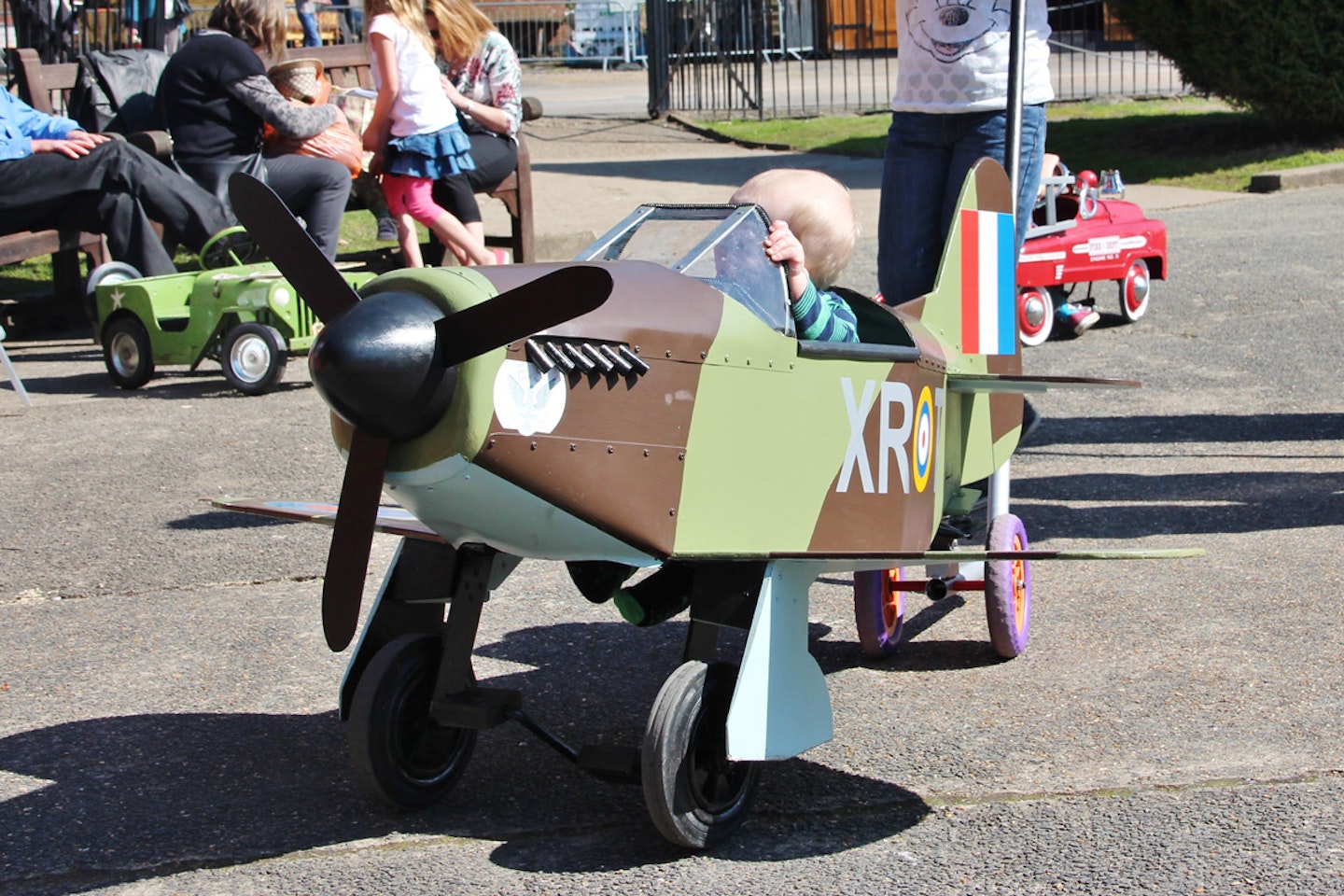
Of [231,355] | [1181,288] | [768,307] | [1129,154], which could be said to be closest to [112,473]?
[231,355]

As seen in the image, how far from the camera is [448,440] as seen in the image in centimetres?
269

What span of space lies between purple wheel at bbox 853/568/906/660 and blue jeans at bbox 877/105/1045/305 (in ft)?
4.13

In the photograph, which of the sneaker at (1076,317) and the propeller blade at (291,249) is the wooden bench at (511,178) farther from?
the propeller blade at (291,249)

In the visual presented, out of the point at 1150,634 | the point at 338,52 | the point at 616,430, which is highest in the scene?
the point at 338,52

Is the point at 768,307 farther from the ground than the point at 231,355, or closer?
farther from the ground

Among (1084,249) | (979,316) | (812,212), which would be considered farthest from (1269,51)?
(812,212)

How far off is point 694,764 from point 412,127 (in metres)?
5.61

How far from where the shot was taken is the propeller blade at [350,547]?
2748 mm

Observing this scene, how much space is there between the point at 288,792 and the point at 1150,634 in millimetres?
2324

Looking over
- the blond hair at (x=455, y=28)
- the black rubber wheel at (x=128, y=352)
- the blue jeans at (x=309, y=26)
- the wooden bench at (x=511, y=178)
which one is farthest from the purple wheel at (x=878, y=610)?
the blue jeans at (x=309, y=26)

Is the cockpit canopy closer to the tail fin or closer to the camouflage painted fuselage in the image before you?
the camouflage painted fuselage

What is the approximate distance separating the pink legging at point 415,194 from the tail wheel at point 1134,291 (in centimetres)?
388

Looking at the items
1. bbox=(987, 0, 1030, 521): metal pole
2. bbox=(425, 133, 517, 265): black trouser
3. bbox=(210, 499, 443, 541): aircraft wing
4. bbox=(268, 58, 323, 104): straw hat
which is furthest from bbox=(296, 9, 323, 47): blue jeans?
bbox=(210, 499, 443, 541): aircraft wing

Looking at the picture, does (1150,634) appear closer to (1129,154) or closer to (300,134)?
(300,134)
